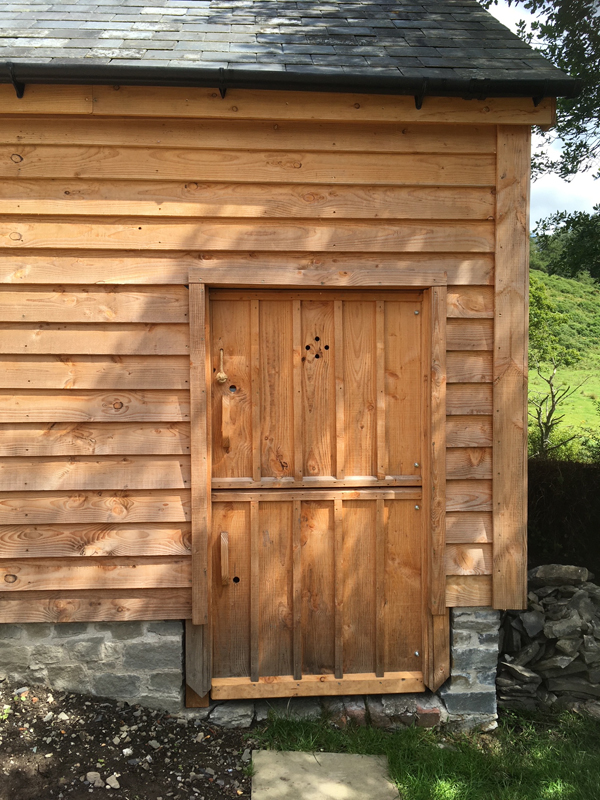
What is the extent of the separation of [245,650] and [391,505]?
1221 millimetres

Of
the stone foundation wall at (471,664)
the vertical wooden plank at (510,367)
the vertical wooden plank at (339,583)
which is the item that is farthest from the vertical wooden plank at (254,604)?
the vertical wooden plank at (510,367)

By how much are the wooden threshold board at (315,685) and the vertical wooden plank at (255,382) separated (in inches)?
47.1

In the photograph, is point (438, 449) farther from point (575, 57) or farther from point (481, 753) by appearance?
point (575, 57)

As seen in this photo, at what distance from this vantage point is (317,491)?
11.5ft

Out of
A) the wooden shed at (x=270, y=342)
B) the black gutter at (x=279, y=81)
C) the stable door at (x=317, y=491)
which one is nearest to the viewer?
the black gutter at (x=279, y=81)

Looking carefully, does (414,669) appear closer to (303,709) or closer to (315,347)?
(303,709)

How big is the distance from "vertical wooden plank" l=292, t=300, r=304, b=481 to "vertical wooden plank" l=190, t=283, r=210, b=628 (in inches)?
20.3

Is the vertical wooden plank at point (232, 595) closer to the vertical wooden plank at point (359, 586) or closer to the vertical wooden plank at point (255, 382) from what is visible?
the vertical wooden plank at point (255, 382)

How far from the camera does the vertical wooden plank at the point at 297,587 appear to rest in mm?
3510

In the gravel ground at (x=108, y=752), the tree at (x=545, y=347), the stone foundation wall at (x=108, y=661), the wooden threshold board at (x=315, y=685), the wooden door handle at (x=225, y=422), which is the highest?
the tree at (x=545, y=347)

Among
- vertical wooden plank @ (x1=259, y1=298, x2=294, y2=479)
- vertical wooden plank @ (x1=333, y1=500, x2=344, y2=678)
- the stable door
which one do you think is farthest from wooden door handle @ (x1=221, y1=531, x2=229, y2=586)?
vertical wooden plank @ (x1=333, y1=500, x2=344, y2=678)

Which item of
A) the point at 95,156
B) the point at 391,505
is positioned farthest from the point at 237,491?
the point at 95,156

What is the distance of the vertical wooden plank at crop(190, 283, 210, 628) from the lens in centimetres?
330

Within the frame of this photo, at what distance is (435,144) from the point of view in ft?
11.1
